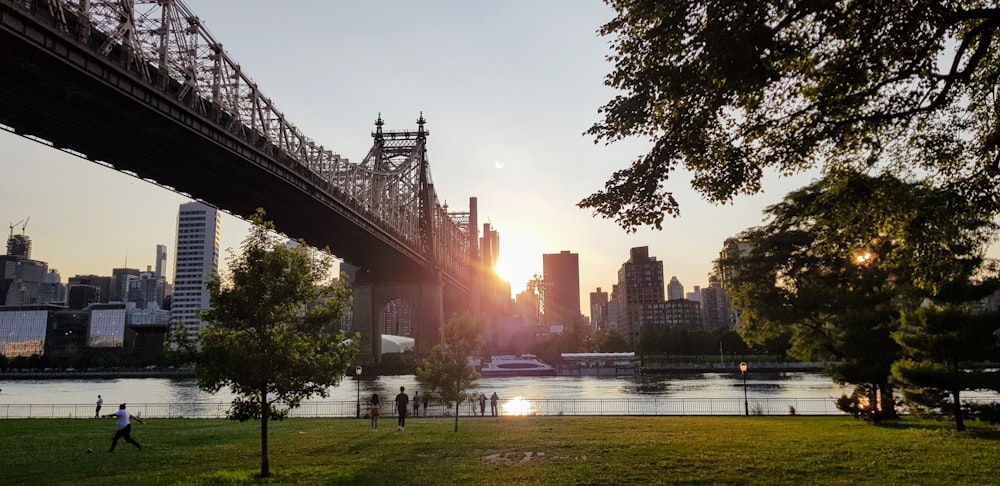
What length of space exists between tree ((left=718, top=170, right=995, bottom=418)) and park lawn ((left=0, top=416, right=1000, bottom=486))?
153 inches

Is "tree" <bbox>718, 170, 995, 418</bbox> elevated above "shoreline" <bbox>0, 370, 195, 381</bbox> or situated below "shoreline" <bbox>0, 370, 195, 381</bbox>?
above

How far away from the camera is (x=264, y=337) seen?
49.7 ft

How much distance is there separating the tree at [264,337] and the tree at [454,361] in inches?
436

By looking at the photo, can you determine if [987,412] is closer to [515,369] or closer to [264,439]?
[264,439]

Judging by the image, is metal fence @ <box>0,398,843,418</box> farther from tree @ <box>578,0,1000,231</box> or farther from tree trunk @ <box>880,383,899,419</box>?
tree @ <box>578,0,1000,231</box>

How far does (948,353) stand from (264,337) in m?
22.6

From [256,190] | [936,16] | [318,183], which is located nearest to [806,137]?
[936,16]

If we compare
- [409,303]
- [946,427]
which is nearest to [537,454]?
[946,427]

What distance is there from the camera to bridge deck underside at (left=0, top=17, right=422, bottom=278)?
30578mm

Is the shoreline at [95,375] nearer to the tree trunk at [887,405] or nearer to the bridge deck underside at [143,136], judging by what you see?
the bridge deck underside at [143,136]

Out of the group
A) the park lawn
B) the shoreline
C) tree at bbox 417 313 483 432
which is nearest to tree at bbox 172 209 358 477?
the park lawn

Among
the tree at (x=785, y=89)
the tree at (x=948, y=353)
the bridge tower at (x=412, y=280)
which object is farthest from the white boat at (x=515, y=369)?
the tree at (x=785, y=89)

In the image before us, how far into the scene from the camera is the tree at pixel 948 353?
22.4 m

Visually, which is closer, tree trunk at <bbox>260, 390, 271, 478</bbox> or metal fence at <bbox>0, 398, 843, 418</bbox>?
tree trunk at <bbox>260, 390, 271, 478</bbox>
